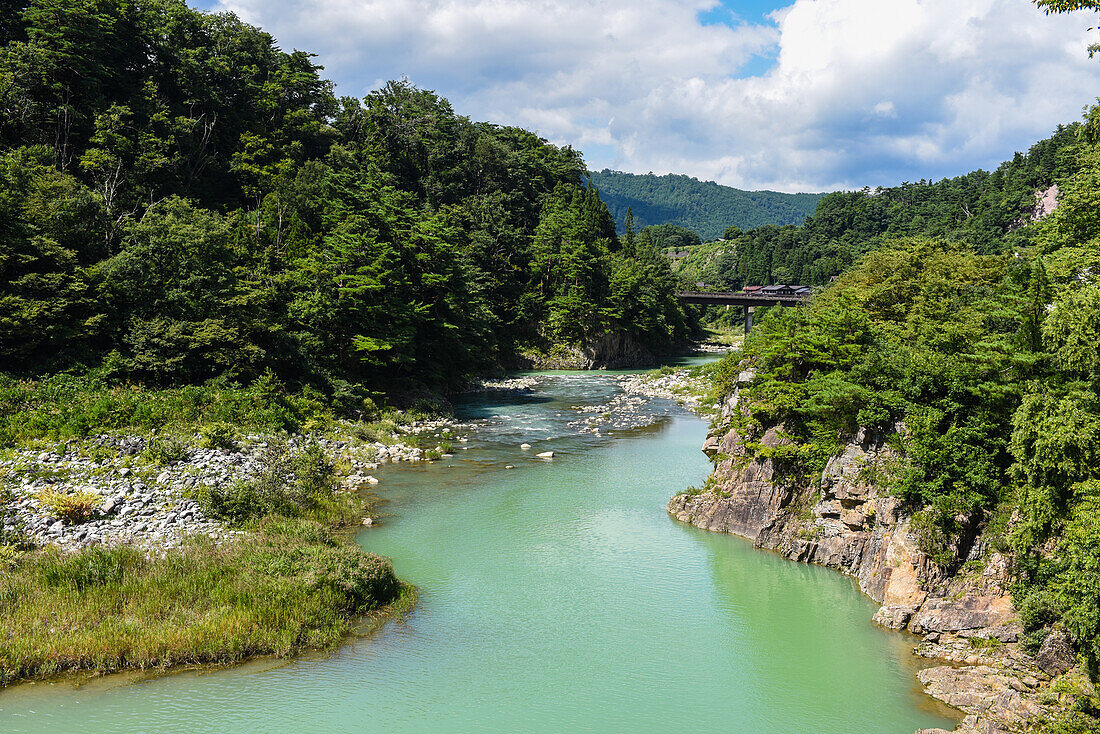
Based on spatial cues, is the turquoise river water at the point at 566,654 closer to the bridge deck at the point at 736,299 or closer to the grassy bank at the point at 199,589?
the grassy bank at the point at 199,589

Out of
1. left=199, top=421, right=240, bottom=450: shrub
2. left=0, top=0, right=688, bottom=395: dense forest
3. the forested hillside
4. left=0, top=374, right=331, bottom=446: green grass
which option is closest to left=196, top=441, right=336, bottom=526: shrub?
left=199, top=421, right=240, bottom=450: shrub

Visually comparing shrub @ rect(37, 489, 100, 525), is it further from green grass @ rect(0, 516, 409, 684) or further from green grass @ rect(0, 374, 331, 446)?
green grass @ rect(0, 374, 331, 446)

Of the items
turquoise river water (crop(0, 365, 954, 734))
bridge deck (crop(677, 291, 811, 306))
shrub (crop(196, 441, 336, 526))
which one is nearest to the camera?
turquoise river water (crop(0, 365, 954, 734))

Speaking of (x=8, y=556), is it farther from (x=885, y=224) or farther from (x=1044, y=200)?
(x=885, y=224)

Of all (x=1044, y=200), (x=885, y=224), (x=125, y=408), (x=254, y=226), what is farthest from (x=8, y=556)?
(x=885, y=224)

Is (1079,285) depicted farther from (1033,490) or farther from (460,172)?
(460,172)

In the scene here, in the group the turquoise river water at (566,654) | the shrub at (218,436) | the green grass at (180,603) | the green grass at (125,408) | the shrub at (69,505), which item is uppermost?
the green grass at (125,408)

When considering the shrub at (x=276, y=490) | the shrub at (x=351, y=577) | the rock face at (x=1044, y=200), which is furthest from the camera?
the rock face at (x=1044, y=200)

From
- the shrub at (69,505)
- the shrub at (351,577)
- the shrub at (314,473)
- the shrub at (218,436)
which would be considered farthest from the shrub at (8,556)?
the shrub at (218,436)
